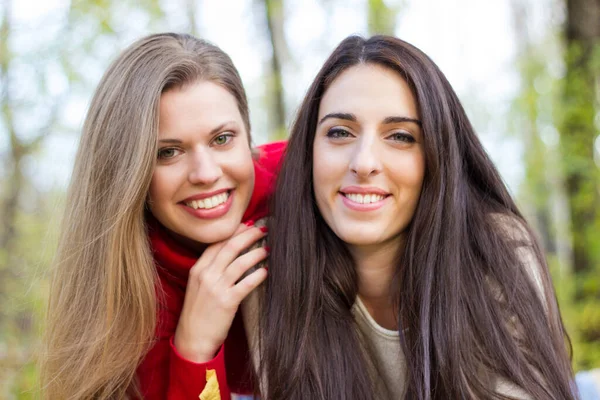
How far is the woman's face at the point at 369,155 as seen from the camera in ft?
7.34

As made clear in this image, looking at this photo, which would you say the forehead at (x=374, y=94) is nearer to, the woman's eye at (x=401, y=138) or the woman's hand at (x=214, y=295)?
the woman's eye at (x=401, y=138)

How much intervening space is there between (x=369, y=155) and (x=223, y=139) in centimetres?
63

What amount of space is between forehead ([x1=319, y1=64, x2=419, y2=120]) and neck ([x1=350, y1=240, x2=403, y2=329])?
560 mm

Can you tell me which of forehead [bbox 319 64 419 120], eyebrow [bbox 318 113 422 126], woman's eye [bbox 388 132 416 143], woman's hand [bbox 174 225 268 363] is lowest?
woman's hand [bbox 174 225 268 363]

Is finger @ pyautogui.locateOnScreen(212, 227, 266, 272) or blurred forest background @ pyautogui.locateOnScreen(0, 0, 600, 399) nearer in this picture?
finger @ pyautogui.locateOnScreen(212, 227, 266, 272)

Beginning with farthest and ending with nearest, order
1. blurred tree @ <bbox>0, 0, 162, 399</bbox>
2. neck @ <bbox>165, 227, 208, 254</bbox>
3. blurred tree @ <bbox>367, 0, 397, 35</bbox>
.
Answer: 1. blurred tree @ <bbox>367, 0, 397, 35</bbox>
2. blurred tree @ <bbox>0, 0, 162, 399</bbox>
3. neck @ <bbox>165, 227, 208, 254</bbox>

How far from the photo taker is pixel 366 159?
2.19 meters

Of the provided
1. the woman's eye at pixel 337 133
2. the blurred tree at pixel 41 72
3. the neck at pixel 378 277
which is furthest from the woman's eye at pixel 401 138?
the blurred tree at pixel 41 72

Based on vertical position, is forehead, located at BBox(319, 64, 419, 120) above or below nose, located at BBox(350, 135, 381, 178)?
above

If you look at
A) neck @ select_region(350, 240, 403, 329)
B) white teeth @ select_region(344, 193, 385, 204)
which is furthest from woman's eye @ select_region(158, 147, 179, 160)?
neck @ select_region(350, 240, 403, 329)

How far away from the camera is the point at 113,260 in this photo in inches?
96.5

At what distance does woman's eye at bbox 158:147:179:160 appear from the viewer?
2409mm

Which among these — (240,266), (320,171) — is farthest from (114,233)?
(320,171)

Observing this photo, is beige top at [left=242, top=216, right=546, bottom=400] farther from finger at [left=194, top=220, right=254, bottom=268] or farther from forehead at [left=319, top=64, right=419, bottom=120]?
forehead at [left=319, top=64, right=419, bottom=120]
